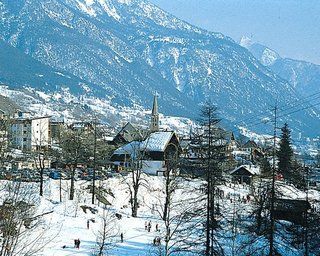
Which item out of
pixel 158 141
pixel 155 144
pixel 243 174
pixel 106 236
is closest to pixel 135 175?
pixel 155 144

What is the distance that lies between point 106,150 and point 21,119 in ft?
138

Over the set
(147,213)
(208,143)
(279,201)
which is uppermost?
(208,143)

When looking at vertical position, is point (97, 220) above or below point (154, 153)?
below

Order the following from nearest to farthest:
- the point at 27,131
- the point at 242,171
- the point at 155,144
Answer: the point at 155,144 < the point at 242,171 < the point at 27,131

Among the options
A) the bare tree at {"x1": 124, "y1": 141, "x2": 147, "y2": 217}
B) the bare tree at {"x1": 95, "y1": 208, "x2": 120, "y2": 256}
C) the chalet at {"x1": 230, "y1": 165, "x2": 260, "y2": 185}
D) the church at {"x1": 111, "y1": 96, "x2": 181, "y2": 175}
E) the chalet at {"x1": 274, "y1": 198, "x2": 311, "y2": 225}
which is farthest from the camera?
the chalet at {"x1": 230, "y1": 165, "x2": 260, "y2": 185}

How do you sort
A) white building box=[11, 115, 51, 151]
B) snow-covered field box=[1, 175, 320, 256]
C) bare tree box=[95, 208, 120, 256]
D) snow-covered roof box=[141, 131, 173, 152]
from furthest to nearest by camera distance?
white building box=[11, 115, 51, 151] < snow-covered roof box=[141, 131, 173, 152] < snow-covered field box=[1, 175, 320, 256] < bare tree box=[95, 208, 120, 256]

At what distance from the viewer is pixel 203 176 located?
27734 millimetres

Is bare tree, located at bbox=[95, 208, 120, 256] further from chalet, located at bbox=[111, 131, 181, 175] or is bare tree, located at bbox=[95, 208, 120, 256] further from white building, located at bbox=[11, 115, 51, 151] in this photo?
white building, located at bbox=[11, 115, 51, 151]

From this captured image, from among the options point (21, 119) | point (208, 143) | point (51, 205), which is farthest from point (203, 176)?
point (21, 119)

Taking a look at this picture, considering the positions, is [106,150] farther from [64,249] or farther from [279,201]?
[279,201]

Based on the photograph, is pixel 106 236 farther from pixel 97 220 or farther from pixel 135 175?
pixel 135 175

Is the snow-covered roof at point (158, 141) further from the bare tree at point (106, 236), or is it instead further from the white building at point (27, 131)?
the white building at point (27, 131)

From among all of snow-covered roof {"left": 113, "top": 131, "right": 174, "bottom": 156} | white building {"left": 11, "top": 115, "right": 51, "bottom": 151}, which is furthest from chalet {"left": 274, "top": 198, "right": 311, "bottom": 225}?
white building {"left": 11, "top": 115, "right": 51, "bottom": 151}

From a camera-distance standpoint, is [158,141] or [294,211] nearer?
[294,211]
